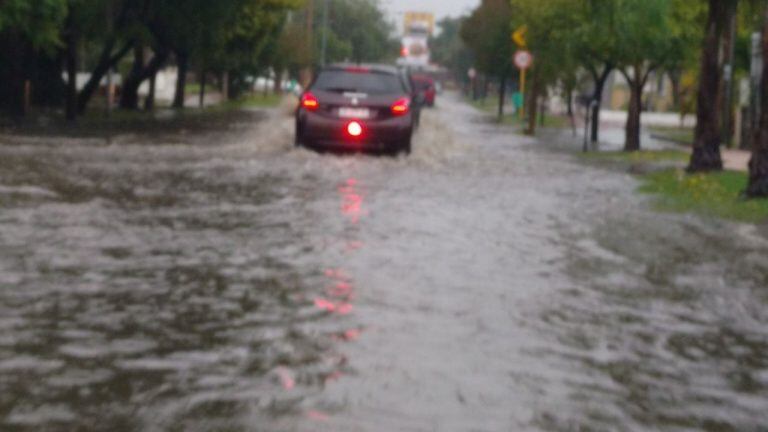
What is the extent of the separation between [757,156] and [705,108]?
16.5ft

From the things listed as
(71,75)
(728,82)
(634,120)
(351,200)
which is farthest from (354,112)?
(71,75)

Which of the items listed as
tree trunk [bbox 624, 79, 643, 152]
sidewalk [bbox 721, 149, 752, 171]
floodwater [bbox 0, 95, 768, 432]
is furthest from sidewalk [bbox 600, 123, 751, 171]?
floodwater [bbox 0, 95, 768, 432]

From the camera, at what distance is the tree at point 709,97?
21.6 metres

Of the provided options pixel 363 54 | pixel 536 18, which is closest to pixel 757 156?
pixel 536 18

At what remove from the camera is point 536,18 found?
37.3 m

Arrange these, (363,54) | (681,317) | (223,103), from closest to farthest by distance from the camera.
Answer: (681,317) < (223,103) < (363,54)

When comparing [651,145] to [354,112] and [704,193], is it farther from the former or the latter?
[704,193]

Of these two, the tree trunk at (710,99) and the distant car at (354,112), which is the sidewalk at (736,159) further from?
the distant car at (354,112)

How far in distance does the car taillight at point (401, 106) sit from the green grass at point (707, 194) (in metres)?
3.81

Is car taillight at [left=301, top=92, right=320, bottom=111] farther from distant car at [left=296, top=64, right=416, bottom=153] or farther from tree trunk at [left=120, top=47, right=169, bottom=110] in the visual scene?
tree trunk at [left=120, top=47, right=169, bottom=110]

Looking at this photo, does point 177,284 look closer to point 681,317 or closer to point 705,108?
point 681,317

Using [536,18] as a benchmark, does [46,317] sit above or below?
below

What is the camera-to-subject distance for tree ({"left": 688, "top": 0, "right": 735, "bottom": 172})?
21.6 metres

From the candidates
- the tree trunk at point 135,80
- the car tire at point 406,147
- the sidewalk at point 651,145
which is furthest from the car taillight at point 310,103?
the tree trunk at point 135,80
